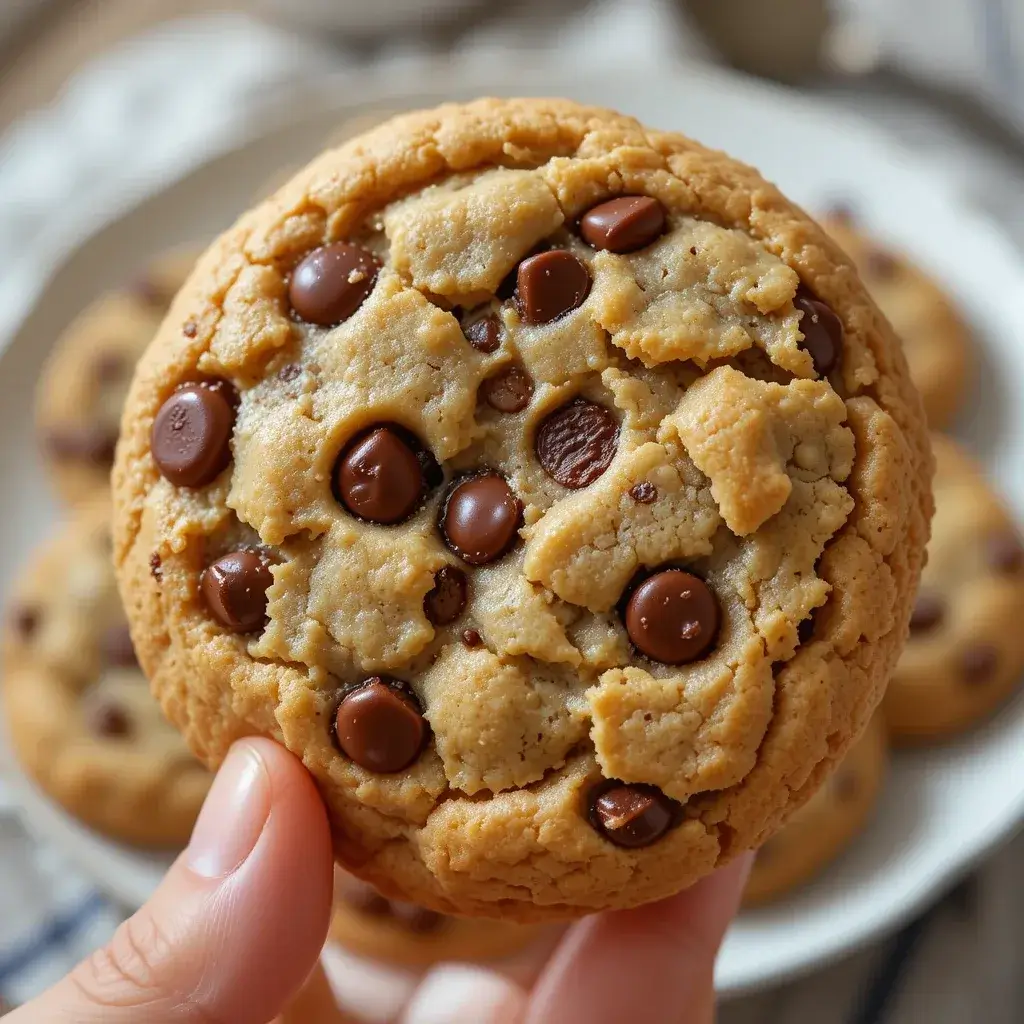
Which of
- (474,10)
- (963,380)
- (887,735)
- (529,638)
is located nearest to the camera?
(529,638)

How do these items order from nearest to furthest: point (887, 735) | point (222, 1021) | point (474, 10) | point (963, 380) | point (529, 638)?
point (529, 638), point (222, 1021), point (887, 735), point (963, 380), point (474, 10)

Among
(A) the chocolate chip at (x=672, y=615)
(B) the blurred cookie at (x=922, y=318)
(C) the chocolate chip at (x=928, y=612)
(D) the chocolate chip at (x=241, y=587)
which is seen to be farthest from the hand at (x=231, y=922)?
(B) the blurred cookie at (x=922, y=318)

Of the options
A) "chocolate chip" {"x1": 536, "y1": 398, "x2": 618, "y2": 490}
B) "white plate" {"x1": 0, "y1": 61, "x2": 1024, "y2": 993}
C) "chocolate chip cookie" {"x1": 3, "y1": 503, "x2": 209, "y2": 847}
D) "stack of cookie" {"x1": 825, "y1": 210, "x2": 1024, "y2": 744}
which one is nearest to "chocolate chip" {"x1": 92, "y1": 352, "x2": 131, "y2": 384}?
"white plate" {"x1": 0, "y1": 61, "x2": 1024, "y2": 993}

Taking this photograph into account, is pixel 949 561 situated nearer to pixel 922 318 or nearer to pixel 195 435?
pixel 922 318

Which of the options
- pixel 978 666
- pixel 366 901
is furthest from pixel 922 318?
pixel 366 901

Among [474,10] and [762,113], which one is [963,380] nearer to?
[762,113]

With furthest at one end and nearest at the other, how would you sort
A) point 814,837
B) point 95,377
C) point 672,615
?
point 95,377 → point 814,837 → point 672,615

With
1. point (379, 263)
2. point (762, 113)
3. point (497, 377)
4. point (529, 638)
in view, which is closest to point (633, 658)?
point (529, 638)
